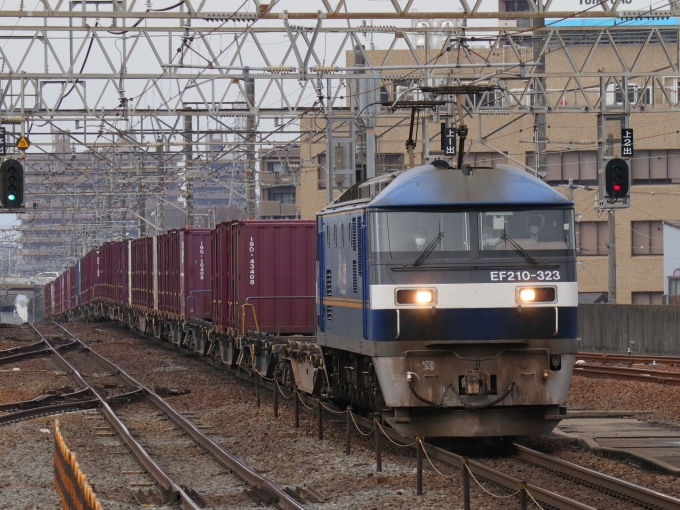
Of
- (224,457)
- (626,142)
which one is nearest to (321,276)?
(224,457)

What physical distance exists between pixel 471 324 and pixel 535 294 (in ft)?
2.64

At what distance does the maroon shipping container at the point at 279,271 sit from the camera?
2212cm

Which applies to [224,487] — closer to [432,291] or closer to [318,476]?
[318,476]

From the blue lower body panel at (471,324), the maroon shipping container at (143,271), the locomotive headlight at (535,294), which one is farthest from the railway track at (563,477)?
the maroon shipping container at (143,271)

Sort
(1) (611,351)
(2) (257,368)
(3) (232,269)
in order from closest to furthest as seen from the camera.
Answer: (2) (257,368) < (3) (232,269) < (1) (611,351)

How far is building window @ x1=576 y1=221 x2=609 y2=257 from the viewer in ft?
171

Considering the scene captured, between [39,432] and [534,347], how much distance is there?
7861mm

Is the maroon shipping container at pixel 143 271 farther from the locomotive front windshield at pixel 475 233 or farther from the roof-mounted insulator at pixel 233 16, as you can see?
the locomotive front windshield at pixel 475 233

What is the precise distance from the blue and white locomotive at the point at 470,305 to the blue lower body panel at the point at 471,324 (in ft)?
0.04

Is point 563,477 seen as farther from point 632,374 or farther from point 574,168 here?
point 574,168

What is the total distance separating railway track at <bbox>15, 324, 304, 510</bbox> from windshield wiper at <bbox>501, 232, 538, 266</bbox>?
376 cm

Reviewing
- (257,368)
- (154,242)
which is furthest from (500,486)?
(154,242)

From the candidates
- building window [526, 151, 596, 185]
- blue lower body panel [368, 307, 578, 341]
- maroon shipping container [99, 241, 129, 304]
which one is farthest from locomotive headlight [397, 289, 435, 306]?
building window [526, 151, 596, 185]

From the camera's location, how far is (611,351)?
32844 mm
